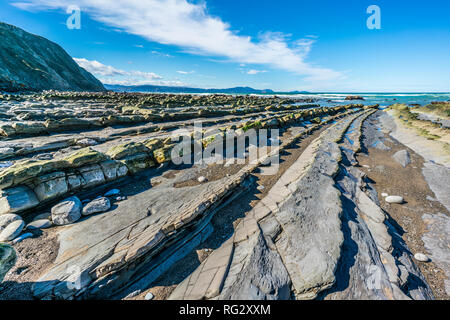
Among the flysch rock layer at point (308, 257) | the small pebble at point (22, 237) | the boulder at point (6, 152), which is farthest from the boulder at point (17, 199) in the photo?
the boulder at point (6, 152)

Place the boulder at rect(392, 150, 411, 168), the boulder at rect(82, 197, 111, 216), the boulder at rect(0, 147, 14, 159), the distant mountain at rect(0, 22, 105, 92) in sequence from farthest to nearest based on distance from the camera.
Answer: the distant mountain at rect(0, 22, 105, 92)
the boulder at rect(392, 150, 411, 168)
the boulder at rect(0, 147, 14, 159)
the boulder at rect(82, 197, 111, 216)

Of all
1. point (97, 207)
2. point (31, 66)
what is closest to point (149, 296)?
point (97, 207)

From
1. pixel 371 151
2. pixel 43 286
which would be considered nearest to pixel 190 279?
pixel 43 286

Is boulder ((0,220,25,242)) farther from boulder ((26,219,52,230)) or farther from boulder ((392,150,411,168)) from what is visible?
boulder ((392,150,411,168))

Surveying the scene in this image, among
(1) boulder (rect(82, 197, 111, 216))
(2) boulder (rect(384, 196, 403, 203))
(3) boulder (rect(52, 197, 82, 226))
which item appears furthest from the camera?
(2) boulder (rect(384, 196, 403, 203))

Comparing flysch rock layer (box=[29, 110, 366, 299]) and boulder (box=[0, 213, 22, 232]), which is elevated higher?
boulder (box=[0, 213, 22, 232])

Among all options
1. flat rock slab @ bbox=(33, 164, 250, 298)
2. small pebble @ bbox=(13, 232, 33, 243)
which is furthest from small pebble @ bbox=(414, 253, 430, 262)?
small pebble @ bbox=(13, 232, 33, 243)
